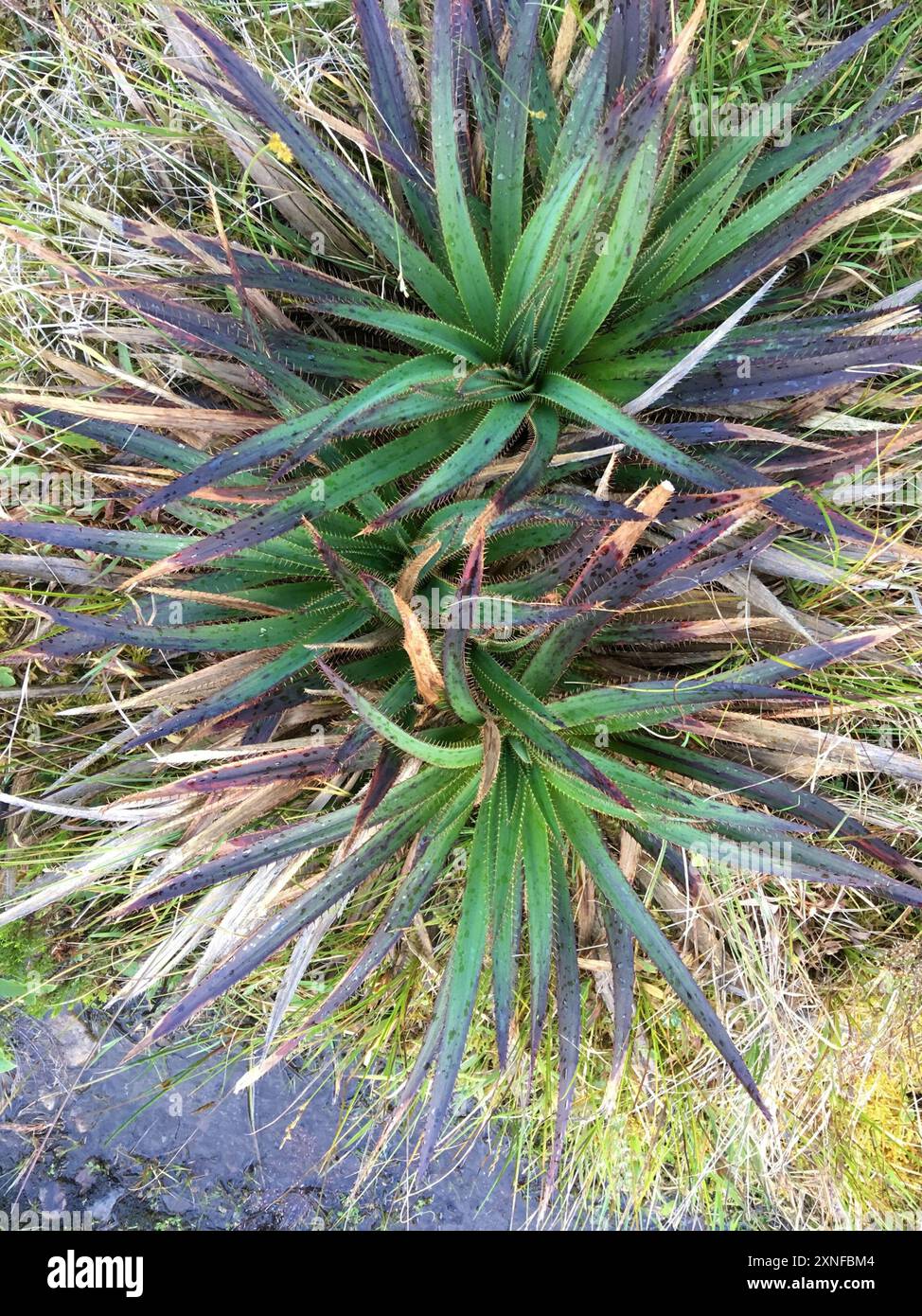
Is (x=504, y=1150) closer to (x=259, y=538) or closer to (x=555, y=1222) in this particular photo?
(x=555, y=1222)

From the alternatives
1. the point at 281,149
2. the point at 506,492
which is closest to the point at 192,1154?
the point at 506,492

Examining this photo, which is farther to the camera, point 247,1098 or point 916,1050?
point 247,1098

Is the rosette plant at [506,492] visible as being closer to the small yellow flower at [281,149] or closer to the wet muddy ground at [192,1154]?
the small yellow flower at [281,149]

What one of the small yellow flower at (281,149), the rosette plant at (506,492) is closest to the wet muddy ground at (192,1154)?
the rosette plant at (506,492)

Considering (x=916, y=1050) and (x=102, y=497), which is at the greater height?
(x=102, y=497)

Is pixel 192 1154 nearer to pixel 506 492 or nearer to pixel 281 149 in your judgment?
pixel 506 492

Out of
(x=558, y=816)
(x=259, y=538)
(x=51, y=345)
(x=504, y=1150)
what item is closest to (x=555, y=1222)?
(x=504, y=1150)

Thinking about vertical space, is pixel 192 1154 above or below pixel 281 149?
below
